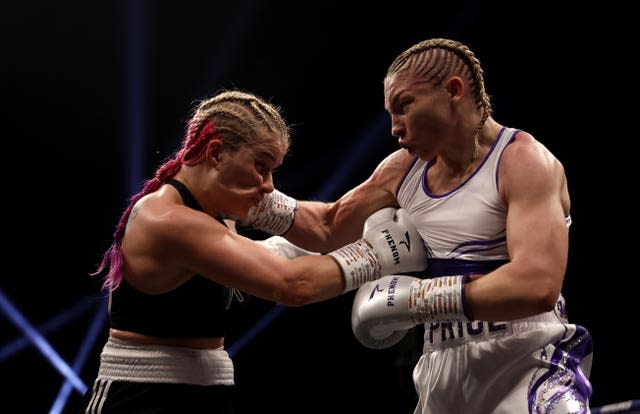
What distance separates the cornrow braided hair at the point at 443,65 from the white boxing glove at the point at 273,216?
0.61 m

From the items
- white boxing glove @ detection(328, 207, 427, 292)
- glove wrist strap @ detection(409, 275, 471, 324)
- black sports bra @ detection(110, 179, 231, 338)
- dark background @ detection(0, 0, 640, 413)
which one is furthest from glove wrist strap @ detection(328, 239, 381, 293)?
dark background @ detection(0, 0, 640, 413)

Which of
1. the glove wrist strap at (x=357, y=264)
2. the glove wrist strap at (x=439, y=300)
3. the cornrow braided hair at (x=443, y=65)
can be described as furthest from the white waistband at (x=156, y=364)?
the cornrow braided hair at (x=443, y=65)

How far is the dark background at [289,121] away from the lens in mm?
4848

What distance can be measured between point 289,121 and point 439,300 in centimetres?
375

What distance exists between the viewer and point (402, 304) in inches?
72.1

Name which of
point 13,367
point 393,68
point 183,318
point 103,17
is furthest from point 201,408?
point 103,17

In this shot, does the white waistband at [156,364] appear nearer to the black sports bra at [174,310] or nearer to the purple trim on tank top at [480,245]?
the black sports bra at [174,310]

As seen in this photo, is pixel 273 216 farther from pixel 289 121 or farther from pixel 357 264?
pixel 289 121

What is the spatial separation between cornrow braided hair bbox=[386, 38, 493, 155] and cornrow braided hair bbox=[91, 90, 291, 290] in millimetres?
440

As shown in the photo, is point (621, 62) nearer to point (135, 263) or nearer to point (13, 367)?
point (135, 263)

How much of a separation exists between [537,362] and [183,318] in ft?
3.00

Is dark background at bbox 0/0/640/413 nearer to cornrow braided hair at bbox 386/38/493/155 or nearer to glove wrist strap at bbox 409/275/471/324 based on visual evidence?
cornrow braided hair at bbox 386/38/493/155

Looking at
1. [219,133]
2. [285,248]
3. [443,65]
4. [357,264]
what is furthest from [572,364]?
[219,133]

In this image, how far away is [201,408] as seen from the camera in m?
1.76
